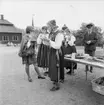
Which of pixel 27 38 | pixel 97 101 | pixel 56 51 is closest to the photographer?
pixel 97 101

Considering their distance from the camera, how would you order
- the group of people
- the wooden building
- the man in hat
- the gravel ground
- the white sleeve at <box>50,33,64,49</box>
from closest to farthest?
the gravel ground < the white sleeve at <box>50,33,64,49</box> < the group of people < the man in hat < the wooden building

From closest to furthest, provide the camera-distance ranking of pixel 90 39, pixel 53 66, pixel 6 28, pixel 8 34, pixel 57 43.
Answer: pixel 57 43
pixel 53 66
pixel 90 39
pixel 8 34
pixel 6 28

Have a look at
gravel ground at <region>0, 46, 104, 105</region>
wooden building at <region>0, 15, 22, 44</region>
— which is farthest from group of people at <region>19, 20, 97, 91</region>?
wooden building at <region>0, 15, 22, 44</region>

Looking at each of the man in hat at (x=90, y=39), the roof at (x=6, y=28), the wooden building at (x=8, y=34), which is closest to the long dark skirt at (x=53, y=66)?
the man in hat at (x=90, y=39)

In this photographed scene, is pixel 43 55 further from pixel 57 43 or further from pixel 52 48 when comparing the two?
pixel 57 43

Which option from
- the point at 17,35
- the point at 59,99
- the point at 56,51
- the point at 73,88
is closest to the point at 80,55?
the point at 56,51

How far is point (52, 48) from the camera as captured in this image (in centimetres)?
352

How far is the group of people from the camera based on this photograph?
346 cm

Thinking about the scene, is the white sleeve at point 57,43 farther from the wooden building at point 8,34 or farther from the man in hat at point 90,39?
the wooden building at point 8,34

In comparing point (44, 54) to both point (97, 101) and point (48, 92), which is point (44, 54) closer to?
point (48, 92)

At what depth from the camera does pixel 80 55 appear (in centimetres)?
372

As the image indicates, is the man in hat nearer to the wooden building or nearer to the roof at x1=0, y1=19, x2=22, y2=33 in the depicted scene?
the wooden building

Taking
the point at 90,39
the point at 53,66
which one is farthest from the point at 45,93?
the point at 90,39

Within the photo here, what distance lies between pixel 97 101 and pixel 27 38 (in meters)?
2.30
